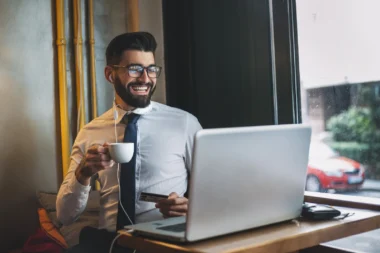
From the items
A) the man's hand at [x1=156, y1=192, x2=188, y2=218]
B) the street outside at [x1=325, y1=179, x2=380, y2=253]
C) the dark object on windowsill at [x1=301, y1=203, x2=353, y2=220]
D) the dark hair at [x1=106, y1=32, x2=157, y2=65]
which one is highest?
the dark hair at [x1=106, y1=32, x2=157, y2=65]

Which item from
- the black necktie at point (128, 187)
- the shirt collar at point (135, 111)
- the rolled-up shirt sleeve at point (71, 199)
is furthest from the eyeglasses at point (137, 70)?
the rolled-up shirt sleeve at point (71, 199)

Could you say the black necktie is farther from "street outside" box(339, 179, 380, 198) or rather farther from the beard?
"street outside" box(339, 179, 380, 198)

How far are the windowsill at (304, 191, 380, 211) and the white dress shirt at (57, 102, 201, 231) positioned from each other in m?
0.51

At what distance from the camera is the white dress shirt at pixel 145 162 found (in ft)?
5.61

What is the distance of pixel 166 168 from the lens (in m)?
1.78

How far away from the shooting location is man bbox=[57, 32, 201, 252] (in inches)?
65.6

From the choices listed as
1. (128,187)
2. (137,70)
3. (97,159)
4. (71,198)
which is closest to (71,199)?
(71,198)

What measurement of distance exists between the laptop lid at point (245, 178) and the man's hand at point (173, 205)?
0.23 m

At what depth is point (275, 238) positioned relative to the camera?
3.45ft

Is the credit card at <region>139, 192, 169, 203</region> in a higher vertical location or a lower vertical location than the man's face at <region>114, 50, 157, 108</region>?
lower

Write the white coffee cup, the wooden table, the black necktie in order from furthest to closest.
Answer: the black necktie, the white coffee cup, the wooden table

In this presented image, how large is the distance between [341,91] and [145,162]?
822mm

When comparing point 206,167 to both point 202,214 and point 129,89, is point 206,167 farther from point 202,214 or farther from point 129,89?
point 129,89

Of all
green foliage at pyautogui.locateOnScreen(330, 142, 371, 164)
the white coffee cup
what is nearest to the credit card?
the white coffee cup
